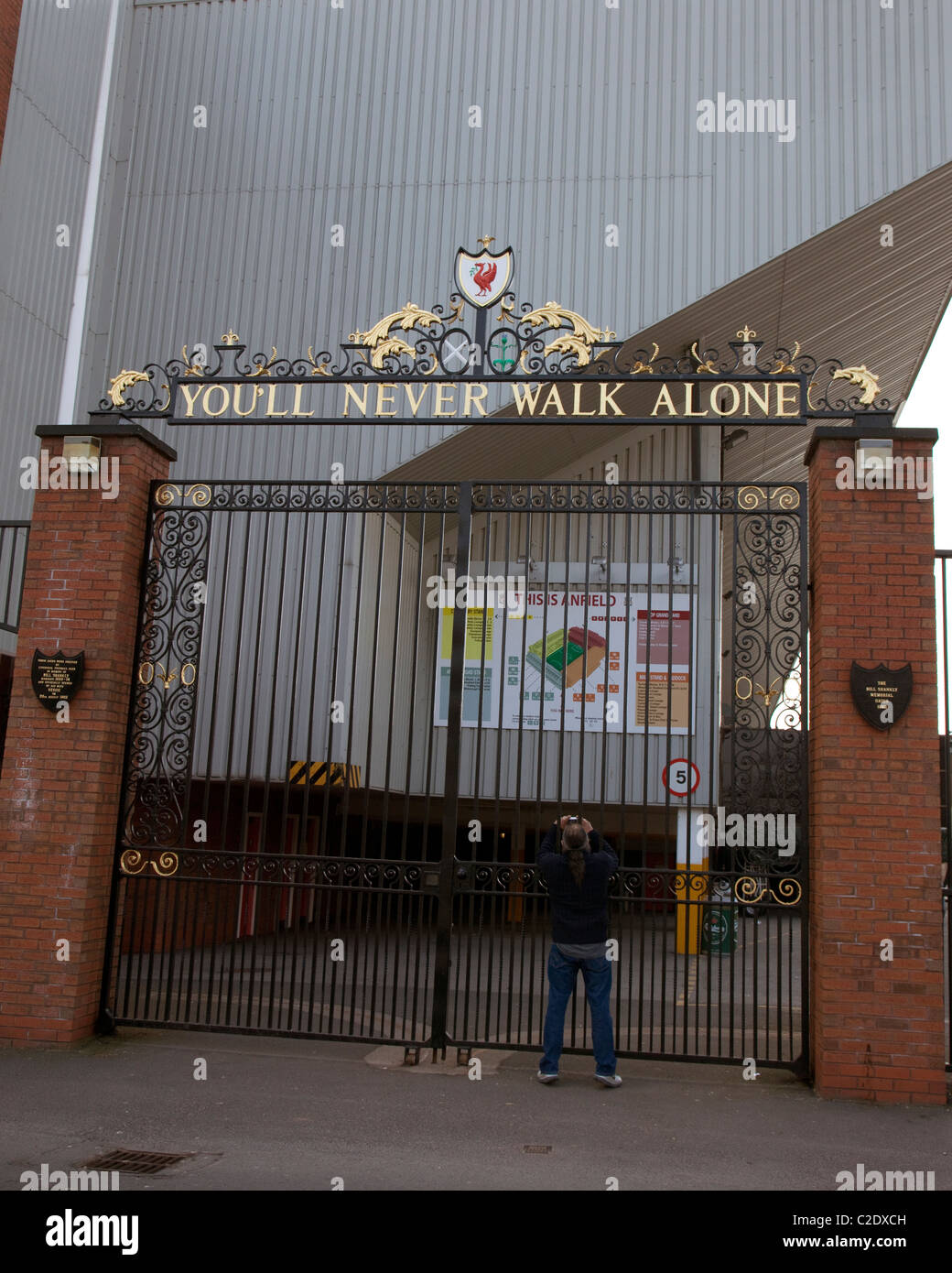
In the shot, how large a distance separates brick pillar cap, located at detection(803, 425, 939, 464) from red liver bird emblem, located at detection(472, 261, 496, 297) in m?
2.56

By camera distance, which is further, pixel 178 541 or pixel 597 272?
pixel 597 272

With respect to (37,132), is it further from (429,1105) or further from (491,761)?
(429,1105)

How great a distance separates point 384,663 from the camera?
15469mm

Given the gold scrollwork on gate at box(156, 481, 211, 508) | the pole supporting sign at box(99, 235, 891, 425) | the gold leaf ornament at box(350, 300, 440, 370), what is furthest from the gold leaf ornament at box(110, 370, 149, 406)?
the gold leaf ornament at box(350, 300, 440, 370)

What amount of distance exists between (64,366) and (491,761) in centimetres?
729

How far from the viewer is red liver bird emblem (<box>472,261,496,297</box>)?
25.9 ft

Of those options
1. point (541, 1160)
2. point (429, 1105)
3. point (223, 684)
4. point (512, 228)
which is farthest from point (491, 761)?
point (541, 1160)

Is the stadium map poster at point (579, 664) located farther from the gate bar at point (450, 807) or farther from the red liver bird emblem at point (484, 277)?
the red liver bird emblem at point (484, 277)

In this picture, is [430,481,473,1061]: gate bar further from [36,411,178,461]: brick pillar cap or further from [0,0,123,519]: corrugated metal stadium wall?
[0,0,123,519]: corrugated metal stadium wall

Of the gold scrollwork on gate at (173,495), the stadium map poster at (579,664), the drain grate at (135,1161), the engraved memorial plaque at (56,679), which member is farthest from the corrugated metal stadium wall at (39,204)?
the drain grate at (135,1161)

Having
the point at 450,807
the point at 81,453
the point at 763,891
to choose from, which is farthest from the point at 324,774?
the point at 763,891

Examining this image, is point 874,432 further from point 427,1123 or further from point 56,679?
point 56,679

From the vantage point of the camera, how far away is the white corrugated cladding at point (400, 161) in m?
13.1

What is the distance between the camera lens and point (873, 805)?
6.78 metres
